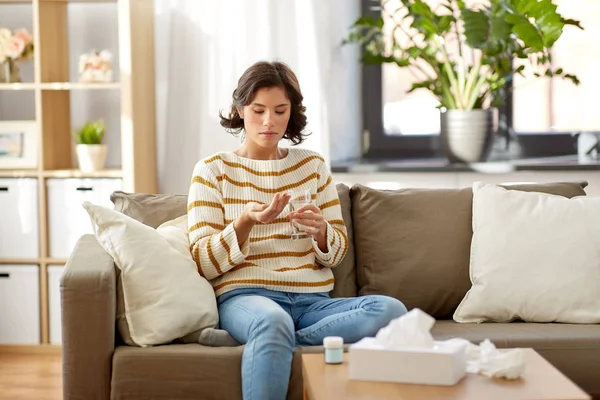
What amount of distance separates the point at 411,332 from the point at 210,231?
0.84m

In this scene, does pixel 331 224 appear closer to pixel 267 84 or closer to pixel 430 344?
pixel 267 84

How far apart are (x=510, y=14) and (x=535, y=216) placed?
1.06 m

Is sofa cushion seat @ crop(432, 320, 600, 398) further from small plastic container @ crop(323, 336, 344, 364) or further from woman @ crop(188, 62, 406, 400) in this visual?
small plastic container @ crop(323, 336, 344, 364)

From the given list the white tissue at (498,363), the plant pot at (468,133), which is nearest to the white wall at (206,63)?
the plant pot at (468,133)

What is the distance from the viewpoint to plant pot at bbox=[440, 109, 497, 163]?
3.84m

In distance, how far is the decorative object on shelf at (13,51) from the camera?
12.8 feet

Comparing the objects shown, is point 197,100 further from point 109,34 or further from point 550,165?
point 550,165

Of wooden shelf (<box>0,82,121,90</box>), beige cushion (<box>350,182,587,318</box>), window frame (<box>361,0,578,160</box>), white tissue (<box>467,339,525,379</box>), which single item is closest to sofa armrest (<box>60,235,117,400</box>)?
beige cushion (<box>350,182,587,318</box>)

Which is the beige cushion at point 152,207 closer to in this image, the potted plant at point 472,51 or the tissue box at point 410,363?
the tissue box at point 410,363

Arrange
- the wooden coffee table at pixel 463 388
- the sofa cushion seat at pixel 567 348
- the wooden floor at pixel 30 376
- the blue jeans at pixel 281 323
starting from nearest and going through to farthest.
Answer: the wooden coffee table at pixel 463 388
the blue jeans at pixel 281 323
the sofa cushion seat at pixel 567 348
the wooden floor at pixel 30 376

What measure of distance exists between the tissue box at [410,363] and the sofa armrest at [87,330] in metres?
0.76

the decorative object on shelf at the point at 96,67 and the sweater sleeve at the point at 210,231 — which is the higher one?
the decorative object on shelf at the point at 96,67

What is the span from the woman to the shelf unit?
110cm

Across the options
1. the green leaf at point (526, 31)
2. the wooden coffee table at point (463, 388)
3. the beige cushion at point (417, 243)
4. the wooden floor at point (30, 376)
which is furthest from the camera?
the green leaf at point (526, 31)
